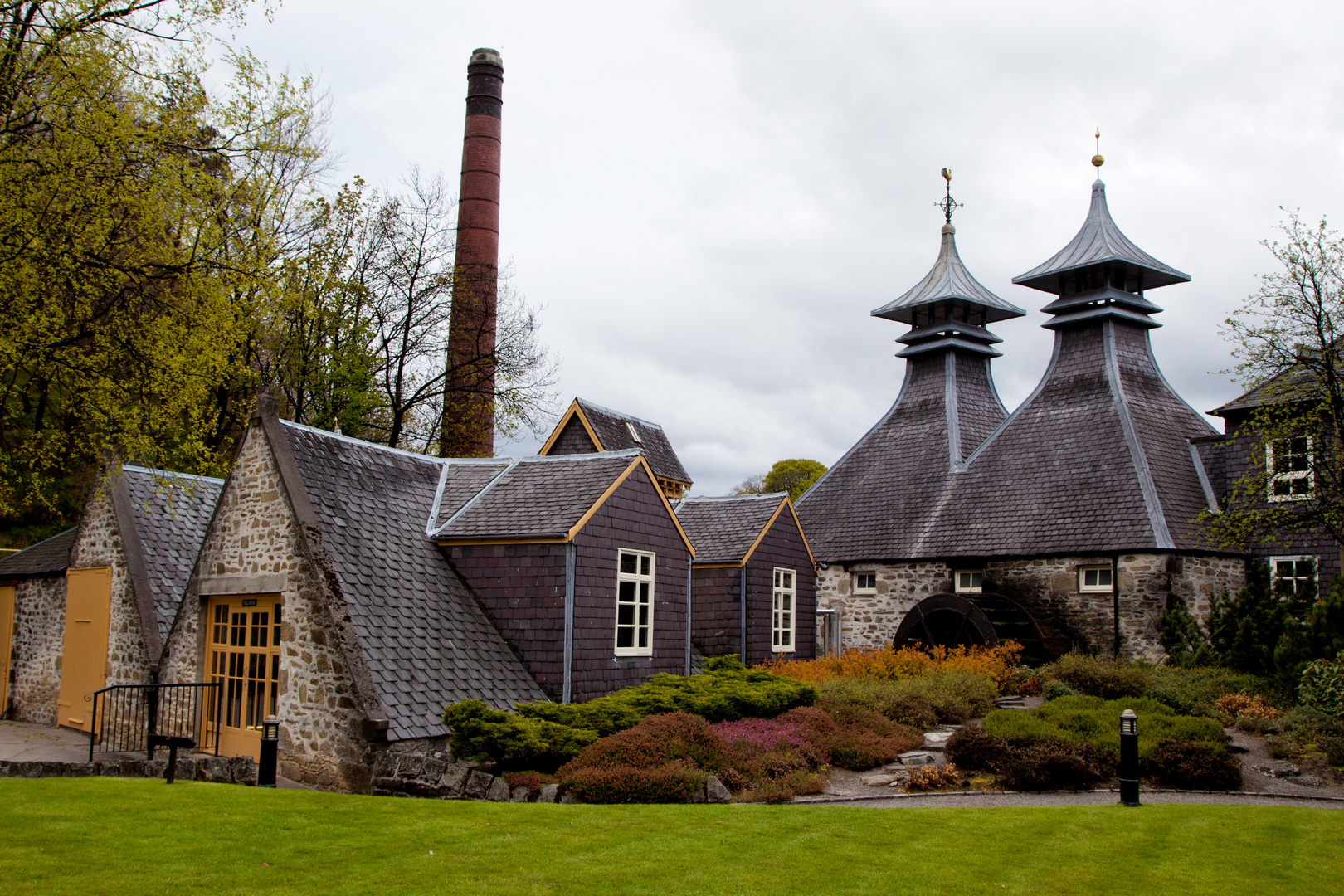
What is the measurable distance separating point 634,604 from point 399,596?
3716 mm

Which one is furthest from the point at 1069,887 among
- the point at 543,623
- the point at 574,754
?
the point at 543,623

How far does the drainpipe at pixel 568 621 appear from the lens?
46.8 ft

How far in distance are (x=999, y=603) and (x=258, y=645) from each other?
15726 millimetres

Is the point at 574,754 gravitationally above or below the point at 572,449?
below

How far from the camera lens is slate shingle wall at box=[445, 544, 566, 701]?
14266mm

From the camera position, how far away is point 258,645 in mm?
13281

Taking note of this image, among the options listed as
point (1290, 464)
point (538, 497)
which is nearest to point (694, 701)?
point (538, 497)

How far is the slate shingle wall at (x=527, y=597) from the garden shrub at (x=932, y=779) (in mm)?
4762

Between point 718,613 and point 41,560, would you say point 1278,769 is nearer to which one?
point 718,613

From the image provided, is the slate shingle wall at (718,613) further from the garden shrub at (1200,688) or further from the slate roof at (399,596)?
the garden shrub at (1200,688)

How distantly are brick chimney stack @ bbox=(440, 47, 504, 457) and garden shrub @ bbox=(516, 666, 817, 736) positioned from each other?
14531 millimetres

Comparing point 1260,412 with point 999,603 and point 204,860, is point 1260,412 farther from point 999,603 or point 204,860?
point 204,860

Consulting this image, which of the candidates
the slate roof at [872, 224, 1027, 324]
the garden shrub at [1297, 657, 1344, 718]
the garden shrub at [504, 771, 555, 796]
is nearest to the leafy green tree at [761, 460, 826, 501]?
the slate roof at [872, 224, 1027, 324]

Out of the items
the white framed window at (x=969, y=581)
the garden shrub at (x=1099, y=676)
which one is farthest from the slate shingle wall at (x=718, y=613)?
the white framed window at (x=969, y=581)
